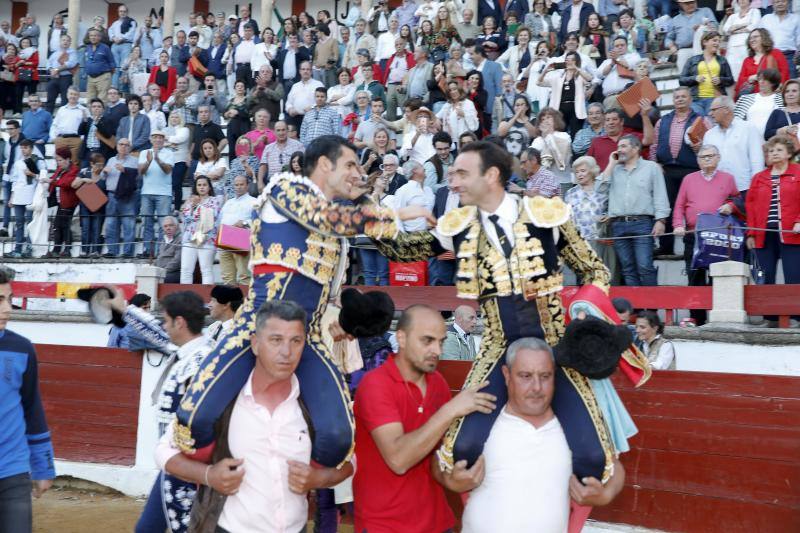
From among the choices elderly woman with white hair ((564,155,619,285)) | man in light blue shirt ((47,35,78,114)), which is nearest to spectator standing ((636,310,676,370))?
elderly woman with white hair ((564,155,619,285))

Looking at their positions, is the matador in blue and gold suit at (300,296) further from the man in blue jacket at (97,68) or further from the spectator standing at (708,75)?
the man in blue jacket at (97,68)

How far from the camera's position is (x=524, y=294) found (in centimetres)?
370

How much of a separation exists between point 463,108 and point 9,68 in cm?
854

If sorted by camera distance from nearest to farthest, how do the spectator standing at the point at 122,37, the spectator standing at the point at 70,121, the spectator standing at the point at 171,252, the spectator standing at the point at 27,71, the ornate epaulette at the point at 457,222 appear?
the ornate epaulette at the point at 457,222 → the spectator standing at the point at 171,252 → the spectator standing at the point at 70,121 → the spectator standing at the point at 27,71 → the spectator standing at the point at 122,37

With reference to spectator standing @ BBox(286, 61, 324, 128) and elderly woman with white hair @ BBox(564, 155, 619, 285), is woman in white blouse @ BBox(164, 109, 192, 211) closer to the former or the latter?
spectator standing @ BBox(286, 61, 324, 128)

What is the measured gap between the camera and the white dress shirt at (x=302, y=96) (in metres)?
11.1

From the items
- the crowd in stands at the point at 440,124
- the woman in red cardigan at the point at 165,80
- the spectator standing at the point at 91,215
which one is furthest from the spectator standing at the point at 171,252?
the woman in red cardigan at the point at 165,80

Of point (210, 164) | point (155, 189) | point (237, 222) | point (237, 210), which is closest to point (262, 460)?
point (237, 222)

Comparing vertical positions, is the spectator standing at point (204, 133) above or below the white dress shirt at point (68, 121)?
below

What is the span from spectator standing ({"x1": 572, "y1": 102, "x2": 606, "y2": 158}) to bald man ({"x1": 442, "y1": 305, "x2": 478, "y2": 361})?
244 cm

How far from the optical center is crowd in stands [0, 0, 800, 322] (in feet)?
24.4

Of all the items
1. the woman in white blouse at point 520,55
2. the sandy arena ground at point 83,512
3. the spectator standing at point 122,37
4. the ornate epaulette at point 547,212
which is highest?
the spectator standing at point 122,37

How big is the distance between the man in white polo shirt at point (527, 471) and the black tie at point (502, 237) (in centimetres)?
33

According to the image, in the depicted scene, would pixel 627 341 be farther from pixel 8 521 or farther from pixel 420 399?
pixel 8 521
